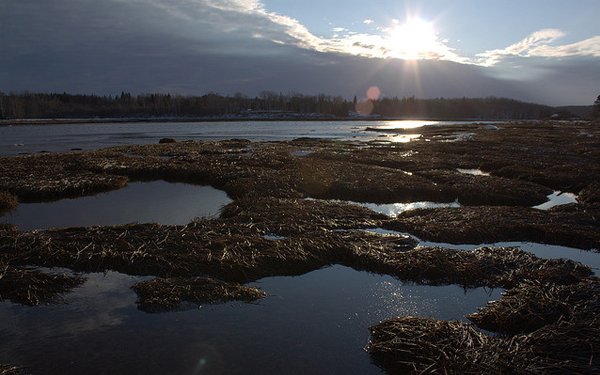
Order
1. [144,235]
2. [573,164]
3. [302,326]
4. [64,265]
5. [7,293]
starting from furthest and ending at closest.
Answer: [573,164], [144,235], [64,265], [7,293], [302,326]

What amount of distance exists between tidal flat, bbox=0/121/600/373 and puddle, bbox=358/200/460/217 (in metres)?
0.51

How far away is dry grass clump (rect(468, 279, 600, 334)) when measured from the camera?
10273 millimetres

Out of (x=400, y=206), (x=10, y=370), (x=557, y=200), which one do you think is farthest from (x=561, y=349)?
(x=557, y=200)

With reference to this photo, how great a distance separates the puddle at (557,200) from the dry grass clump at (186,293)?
18.7 metres

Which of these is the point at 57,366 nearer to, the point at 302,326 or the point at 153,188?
the point at 302,326

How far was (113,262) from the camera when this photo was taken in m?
13.7

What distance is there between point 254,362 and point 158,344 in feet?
7.42

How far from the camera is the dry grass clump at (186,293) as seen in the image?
11189 millimetres

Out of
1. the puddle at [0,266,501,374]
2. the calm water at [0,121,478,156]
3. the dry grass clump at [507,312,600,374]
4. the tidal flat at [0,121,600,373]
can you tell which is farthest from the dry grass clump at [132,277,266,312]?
the calm water at [0,121,478,156]

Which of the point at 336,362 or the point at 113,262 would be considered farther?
the point at 113,262

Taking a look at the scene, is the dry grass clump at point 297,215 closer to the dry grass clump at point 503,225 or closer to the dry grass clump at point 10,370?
the dry grass clump at point 503,225

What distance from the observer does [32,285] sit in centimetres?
1186

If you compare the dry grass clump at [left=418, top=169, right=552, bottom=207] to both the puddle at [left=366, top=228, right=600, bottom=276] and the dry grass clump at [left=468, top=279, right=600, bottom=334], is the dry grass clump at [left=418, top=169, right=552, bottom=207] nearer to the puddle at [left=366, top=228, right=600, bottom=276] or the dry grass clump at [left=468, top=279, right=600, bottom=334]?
the puddle at [left=366, top=228, right=600, bottom=276]

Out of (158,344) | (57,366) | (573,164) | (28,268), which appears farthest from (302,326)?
(573,164)
